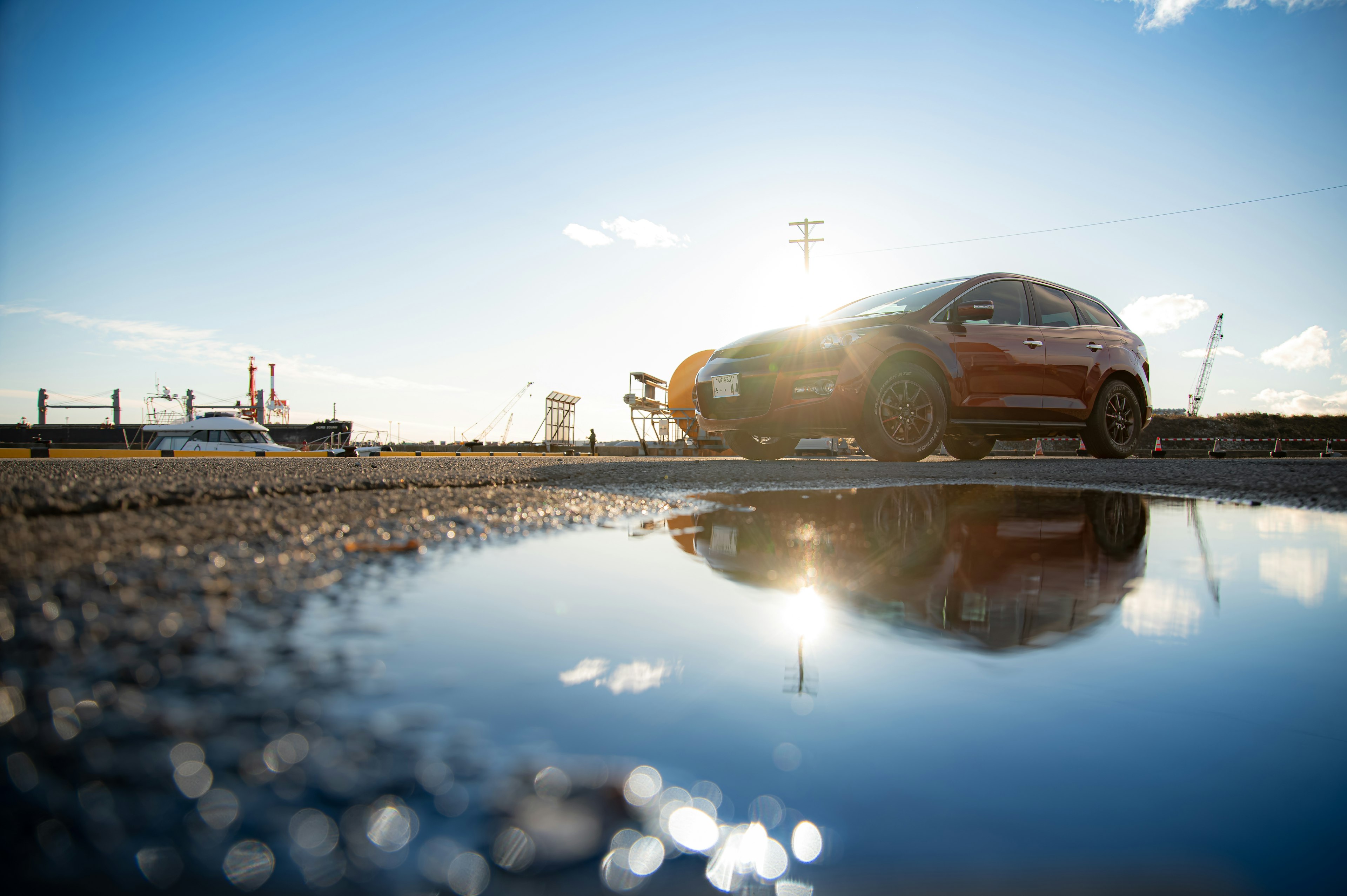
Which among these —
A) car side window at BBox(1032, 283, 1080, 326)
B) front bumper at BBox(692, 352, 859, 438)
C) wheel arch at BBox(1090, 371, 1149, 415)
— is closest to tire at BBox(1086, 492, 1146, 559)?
front bumper at BBox(692, 352, 859, 438)

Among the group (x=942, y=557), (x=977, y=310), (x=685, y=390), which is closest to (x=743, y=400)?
(x=977, y=310)

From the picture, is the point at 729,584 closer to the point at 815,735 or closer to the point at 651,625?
the point at 651,625

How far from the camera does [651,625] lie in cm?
140

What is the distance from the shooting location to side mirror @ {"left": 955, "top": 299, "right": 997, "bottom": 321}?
6.08 m

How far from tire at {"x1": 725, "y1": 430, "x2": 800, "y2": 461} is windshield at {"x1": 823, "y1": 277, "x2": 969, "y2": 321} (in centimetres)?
159

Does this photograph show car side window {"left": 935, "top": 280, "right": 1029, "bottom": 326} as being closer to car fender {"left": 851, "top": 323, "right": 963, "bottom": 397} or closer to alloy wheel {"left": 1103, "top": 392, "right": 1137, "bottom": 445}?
car fender {"left": 851, "top": 323, "right": 963, "bottom": 397}

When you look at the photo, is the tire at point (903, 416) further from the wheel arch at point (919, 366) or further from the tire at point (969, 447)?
the tire at point (969, 447)

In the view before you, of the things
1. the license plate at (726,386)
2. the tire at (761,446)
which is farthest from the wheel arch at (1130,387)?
the license plate at (726,386)

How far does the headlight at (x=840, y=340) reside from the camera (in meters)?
6.14

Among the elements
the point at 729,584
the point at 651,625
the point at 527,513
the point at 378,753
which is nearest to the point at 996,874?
the point at 378,753

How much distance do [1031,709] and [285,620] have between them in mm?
1241

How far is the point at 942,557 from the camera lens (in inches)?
82.4

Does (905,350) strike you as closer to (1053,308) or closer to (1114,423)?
(1053,308)

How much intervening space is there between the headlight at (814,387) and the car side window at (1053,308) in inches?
99.6
